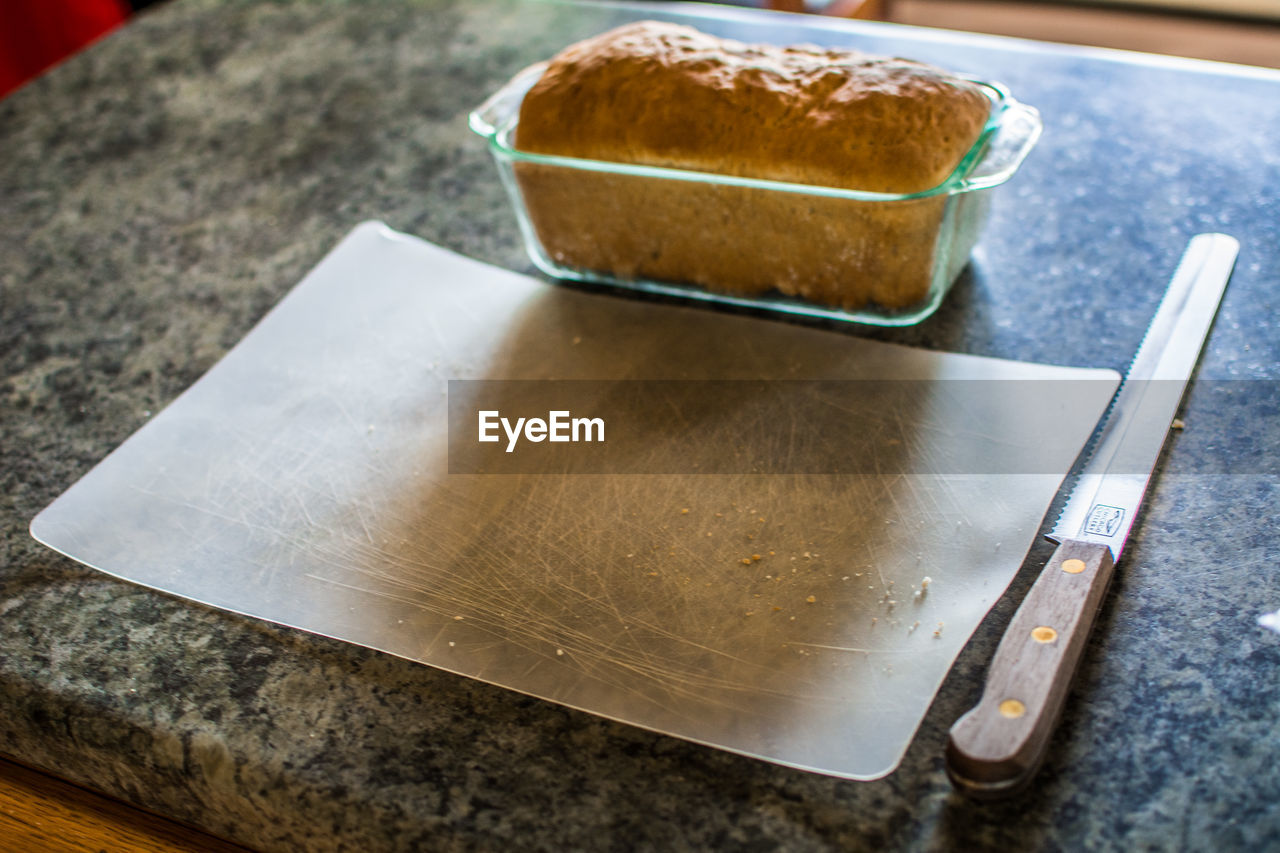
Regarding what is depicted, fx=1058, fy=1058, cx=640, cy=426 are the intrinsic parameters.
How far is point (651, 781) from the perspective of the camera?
0.52m

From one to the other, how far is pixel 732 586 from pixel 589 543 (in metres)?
0.10

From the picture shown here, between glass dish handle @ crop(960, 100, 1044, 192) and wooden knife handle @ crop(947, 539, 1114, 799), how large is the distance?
0.27m

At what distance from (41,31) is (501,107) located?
1549 mm

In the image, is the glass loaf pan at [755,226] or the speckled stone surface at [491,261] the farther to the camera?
the glass loaf pan at [755,226]

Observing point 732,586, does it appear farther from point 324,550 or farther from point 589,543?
point 324,550

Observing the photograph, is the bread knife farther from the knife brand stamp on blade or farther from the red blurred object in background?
the red blurred object in background

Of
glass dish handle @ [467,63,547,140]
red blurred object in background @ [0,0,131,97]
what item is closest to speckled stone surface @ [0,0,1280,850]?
glass dish handle @ [467,63,547,140]

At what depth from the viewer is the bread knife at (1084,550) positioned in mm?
469

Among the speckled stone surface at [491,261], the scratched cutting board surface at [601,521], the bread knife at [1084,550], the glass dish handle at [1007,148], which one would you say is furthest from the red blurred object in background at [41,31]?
the bread knife at [1084,550]

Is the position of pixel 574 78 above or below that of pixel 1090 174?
above

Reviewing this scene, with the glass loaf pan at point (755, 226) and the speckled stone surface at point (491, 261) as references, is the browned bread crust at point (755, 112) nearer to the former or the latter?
the glass loaf pan at point (755, 226)

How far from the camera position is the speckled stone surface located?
51 cm

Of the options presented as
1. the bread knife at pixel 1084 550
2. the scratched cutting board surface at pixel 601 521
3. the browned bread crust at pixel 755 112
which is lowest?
the scratched cutting board surface at pixel 601 521

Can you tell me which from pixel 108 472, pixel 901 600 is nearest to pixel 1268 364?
pixel 901 600
